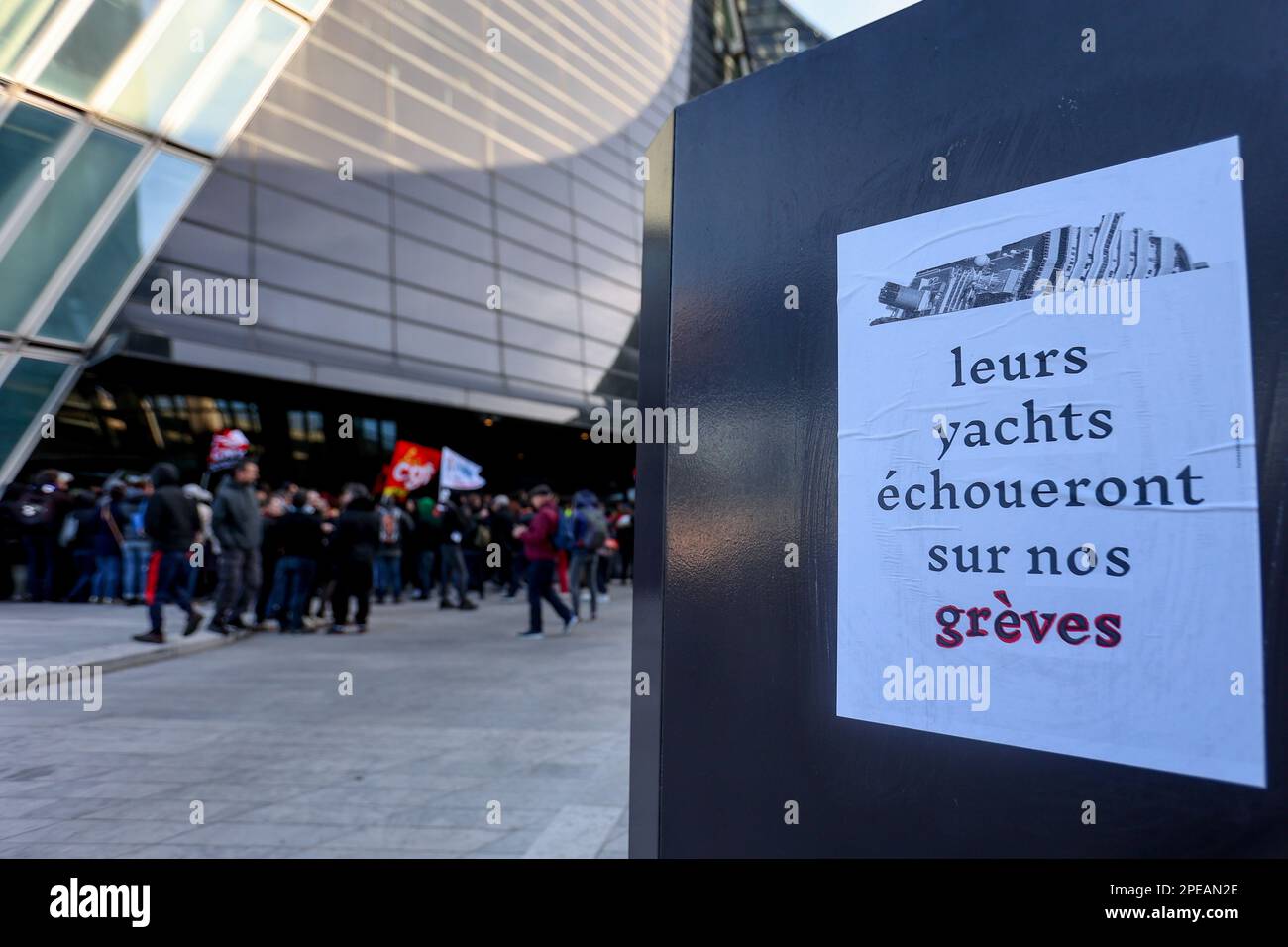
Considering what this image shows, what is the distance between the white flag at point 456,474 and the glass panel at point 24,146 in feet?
25.8

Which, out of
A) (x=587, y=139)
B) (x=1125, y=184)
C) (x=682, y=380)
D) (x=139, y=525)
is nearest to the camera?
(x=1125, y=184)

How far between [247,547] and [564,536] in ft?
12.8

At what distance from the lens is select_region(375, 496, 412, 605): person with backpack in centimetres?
1404

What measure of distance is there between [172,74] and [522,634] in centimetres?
842

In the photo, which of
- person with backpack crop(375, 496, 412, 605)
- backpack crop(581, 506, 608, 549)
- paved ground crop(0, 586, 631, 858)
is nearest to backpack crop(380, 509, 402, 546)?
person with backpack crop(375, 496, 412, 605)

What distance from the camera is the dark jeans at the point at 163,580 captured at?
361 inches

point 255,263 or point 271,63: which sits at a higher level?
point 271,63

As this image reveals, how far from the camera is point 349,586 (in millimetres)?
11266

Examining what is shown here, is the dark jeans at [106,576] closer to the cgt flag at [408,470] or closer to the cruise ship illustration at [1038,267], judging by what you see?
the cgt flag at [408,470]

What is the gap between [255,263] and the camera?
54.0 ft

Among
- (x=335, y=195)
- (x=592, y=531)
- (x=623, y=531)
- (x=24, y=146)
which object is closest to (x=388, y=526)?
(x=592, y=531)

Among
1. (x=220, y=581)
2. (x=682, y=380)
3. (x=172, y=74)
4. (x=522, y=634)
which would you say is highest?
(x=172, y=74)
